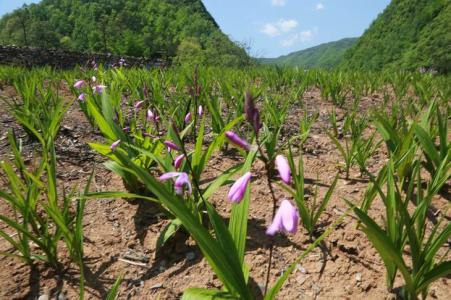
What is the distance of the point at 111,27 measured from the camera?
2333 inches

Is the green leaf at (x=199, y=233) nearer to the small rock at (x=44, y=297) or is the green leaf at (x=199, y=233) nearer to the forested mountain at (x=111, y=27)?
the small rock at (x=44, y=297)

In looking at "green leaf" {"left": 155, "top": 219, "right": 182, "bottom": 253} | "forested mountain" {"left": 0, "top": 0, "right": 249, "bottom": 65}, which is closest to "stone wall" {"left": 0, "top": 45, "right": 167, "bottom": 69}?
"green leaf" {"left": 155, "top": 219, "right": 182, "bottom": 253}

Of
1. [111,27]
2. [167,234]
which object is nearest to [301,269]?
[167,234]

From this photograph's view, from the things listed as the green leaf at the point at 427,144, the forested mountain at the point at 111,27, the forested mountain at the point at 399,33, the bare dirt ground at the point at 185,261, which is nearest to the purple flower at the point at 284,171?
the bare dirt ground at the point at 185,261

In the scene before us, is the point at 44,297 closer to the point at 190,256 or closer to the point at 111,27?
the point at 190,256

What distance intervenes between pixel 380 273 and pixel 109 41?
199 feet

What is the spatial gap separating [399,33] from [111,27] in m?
56.9

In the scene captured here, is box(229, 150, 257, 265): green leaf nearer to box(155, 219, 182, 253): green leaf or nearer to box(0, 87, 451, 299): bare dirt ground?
box(0, 87, 451, 299): bare dirt ground

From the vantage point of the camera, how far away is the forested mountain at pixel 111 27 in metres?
54.2

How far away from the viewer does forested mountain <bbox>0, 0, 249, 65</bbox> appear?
54.2 m

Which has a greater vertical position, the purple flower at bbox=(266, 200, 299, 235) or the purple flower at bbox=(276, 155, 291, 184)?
the purple flower at bbox=(276, 155, 291, 184)

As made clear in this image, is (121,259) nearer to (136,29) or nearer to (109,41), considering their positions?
(109,41)

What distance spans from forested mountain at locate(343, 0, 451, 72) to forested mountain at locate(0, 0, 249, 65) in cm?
3114

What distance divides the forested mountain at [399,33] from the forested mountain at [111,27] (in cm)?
3114
